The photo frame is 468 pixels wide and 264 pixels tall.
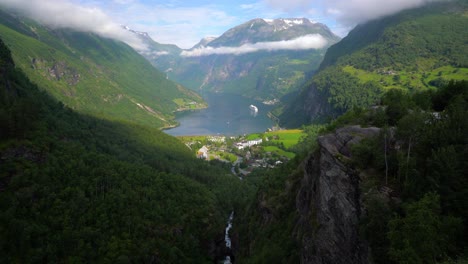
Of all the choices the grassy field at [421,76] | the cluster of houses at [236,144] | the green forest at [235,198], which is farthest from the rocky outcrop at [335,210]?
the grassy field at [421,76]

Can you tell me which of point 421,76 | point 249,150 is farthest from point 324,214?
point 421,76

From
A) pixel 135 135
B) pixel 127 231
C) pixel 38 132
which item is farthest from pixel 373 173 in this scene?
pixel 135 135

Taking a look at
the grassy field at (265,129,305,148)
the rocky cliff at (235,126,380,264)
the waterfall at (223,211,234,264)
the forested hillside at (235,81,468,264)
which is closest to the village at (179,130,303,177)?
the grassy field at (265,129,305,148)

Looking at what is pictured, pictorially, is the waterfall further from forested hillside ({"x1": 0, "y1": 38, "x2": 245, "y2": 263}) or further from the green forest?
forested hillside ({"x1": 0, "y1": 38, "x2": 245, "y2": 263})

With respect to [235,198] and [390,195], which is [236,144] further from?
[390,195]

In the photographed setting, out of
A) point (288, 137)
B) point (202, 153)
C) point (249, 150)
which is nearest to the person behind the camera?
point (202, 153)

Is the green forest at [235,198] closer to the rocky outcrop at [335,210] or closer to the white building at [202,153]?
the rocky outcrop at [335,210]
